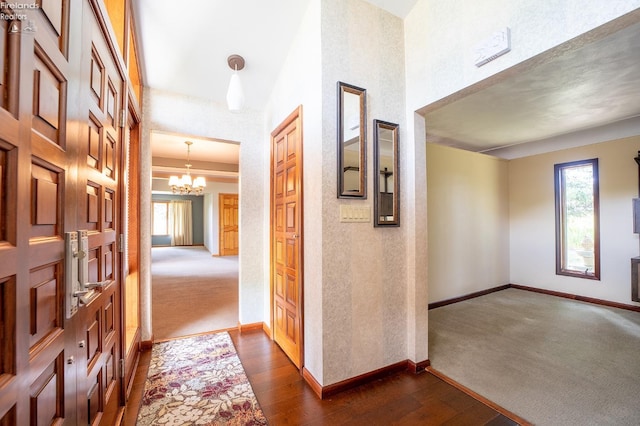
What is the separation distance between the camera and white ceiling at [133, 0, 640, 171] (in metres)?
1.95

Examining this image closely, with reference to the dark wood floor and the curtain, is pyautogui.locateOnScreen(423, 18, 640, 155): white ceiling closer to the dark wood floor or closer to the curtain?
the dark wood floor

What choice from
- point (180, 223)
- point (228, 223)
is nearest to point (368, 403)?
point (228, 223)

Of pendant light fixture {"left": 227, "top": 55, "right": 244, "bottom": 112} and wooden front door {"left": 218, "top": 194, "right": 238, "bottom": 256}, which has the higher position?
pendant light fixture {"left": 227, "top": 55, "right": 244, "bottom": 112}

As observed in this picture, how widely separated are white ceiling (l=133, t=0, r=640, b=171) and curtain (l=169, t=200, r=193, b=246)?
1020cm

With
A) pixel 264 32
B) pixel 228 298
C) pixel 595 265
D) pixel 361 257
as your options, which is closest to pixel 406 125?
pixel 361 257

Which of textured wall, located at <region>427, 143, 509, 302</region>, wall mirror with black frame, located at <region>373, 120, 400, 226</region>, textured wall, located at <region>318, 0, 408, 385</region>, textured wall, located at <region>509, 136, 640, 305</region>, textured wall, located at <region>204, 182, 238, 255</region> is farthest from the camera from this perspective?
textured wall, located at <region>204, 182, 238, 255</region>

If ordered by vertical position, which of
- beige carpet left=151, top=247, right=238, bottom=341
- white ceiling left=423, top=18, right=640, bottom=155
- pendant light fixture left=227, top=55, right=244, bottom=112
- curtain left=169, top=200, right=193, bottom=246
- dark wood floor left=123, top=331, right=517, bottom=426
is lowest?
beige carpet left=151, top=247, right=238, bottom=341

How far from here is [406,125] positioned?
2.22m

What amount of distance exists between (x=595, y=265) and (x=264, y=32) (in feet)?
17.7

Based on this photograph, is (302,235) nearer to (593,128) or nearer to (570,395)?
(570,395)

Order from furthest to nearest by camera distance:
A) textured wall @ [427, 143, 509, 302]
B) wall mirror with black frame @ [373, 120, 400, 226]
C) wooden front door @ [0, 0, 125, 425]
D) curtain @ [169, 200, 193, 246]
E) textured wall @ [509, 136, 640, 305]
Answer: curtain @ [169, 200, 193, 246] → textured wall @ [427, 143, 509, 302] → textured wall @ [509, 136, 640, 305] → wall mirror with black frame @ [373, 120, 400, 226] → wooden front door @ [0, 0, 125, 425]

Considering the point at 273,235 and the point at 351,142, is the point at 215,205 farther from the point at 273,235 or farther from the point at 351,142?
the point at 351,142

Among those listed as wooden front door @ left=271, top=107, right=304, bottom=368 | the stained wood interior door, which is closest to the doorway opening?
the stained wood interior door

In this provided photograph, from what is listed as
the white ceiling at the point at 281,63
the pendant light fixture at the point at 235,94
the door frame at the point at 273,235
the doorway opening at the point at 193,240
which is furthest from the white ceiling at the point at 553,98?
the doorway opening at the point at 193,240
